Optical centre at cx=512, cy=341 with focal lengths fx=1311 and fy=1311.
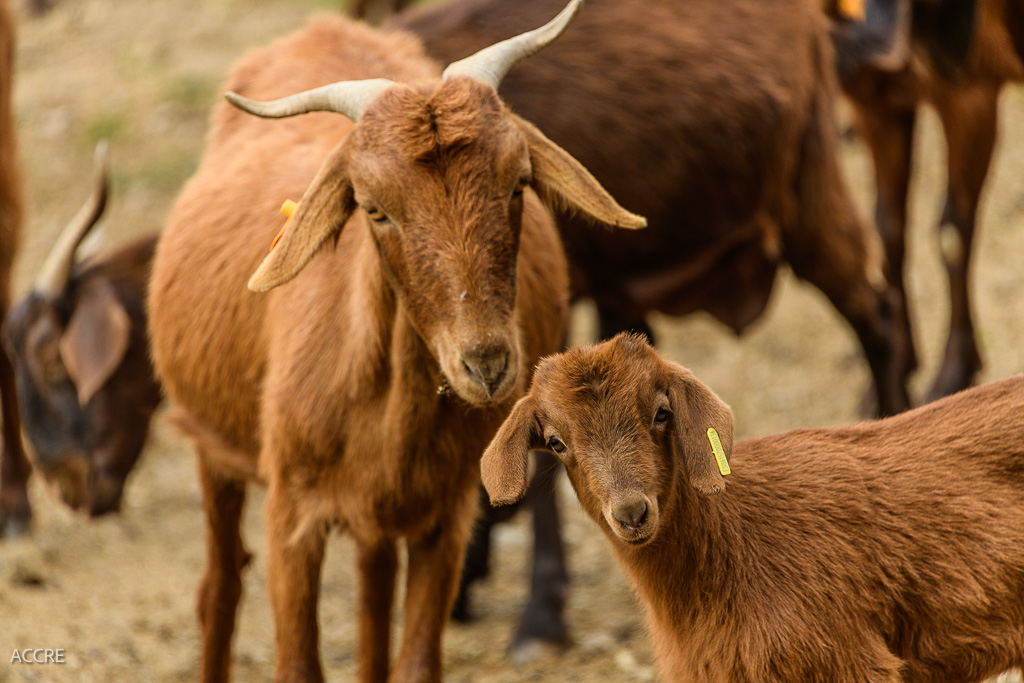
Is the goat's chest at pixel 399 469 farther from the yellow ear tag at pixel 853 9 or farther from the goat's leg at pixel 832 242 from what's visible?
the yellow ear tag at pixel 853 9

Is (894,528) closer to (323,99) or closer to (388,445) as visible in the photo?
(388,445)

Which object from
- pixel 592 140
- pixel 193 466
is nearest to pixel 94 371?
pixel 193 466

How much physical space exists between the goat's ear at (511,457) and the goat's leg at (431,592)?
104 centimetres

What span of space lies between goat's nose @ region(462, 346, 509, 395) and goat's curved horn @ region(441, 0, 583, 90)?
0.91 m

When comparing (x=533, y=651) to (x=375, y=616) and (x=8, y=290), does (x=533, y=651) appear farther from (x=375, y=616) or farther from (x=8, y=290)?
(x=8, y=290)

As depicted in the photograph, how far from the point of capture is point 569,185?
13.1 feet

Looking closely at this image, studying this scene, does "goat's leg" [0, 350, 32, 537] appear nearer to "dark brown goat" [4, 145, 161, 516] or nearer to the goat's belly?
"dark brown goat" [4, 145, 161, 516]

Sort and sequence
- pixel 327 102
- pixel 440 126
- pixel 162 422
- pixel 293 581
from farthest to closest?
pixel 162 422 < pixel 293 581 < pixel 327 102 < pixel 440 126

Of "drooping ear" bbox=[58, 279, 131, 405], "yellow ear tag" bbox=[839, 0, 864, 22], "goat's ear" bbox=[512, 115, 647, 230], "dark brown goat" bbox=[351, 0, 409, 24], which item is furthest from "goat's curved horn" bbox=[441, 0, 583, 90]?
"dark brown goat" bbox=[351, 0, 409, 24]

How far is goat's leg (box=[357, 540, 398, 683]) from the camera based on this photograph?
4797 mm

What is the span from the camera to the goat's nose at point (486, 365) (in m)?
3.59

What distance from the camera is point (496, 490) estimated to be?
3227 mm

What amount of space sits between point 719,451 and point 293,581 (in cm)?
172

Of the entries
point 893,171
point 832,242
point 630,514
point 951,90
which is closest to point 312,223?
point 630,514
